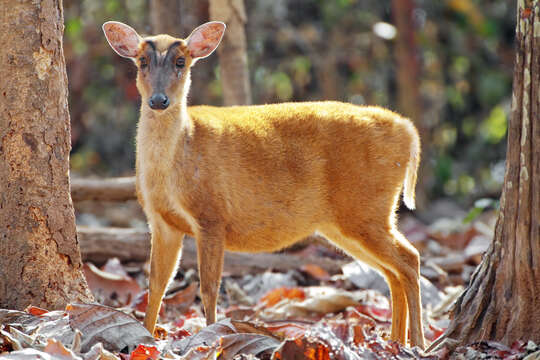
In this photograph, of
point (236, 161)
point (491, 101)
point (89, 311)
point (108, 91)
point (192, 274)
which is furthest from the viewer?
point (108, 91)

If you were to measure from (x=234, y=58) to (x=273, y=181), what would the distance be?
2.44m

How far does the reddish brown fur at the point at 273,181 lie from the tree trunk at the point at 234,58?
1864 millimetres

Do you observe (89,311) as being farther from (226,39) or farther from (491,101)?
(491,101)

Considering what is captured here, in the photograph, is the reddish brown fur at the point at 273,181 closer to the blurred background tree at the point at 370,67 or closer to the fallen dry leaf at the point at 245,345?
the fallen dry leaf at the point at 245,345

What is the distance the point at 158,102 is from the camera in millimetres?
5055

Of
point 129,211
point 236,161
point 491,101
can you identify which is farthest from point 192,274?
point 491,101

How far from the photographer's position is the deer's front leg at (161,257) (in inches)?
209

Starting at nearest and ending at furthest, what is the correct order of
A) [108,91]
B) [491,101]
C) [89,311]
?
1. [89,311]
2. [491,101]
3. [108,91]

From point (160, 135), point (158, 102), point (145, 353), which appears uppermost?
point (158, 102)

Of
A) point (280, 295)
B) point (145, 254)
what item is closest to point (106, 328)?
point (280, 295)

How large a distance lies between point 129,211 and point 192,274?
432cm

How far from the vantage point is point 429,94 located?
12.5 metres

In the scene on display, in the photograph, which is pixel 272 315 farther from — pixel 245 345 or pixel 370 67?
pixel 370 67

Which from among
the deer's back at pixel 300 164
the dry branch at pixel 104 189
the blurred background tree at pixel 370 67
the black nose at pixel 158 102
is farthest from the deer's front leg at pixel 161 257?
the blurred background tree at pixel 370 67
